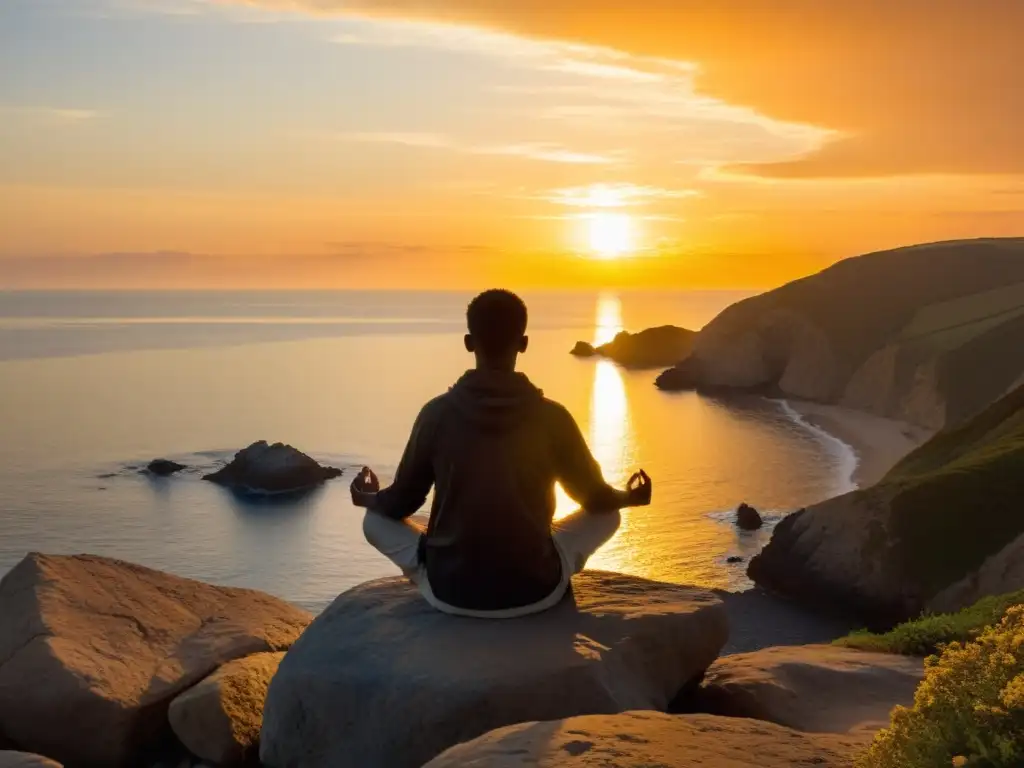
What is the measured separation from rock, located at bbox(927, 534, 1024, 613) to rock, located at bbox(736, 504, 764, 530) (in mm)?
15005

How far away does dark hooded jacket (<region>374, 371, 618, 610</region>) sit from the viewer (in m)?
7.34

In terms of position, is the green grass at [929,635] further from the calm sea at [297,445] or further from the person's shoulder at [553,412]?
the calm sea at [297,445]

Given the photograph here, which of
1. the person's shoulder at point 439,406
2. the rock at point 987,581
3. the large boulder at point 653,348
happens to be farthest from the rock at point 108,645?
the large boulder at point 653,348

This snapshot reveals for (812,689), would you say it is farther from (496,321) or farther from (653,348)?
(653,348)

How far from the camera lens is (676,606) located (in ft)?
27.3

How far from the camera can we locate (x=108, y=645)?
9383 mm

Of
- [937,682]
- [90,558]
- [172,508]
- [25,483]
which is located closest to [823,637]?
[90,558]

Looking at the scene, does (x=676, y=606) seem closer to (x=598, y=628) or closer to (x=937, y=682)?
(x=598, y=628)

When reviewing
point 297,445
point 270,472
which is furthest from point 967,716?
point 297,445

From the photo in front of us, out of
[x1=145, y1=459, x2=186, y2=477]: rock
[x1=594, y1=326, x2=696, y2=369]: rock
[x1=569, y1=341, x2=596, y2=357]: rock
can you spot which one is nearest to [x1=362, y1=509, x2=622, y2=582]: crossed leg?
[x1=145, y1=459, x2=186, y2=477]: rock

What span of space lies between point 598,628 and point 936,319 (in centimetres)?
9611

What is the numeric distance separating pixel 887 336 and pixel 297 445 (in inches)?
2454

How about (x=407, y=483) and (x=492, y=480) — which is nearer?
(x=492, y=480)

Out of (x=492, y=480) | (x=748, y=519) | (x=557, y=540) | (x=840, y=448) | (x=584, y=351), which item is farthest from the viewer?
(x=584, y=351)
